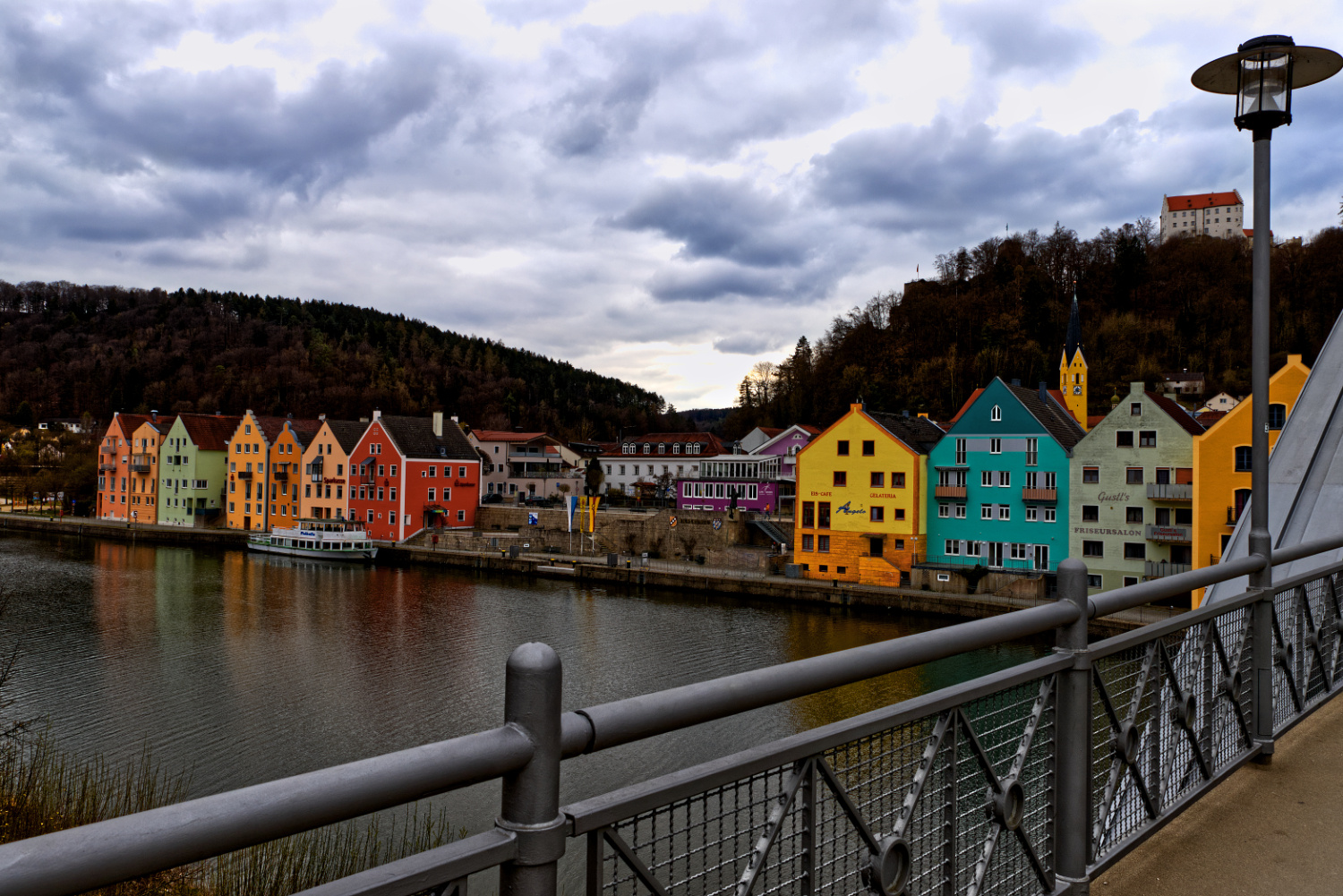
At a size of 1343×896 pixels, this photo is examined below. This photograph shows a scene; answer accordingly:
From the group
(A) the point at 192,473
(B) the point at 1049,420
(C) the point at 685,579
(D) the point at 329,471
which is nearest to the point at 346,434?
(D) the point at 329,471

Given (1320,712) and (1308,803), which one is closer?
(1308,803)

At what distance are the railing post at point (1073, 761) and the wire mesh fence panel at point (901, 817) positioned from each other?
0.04 m

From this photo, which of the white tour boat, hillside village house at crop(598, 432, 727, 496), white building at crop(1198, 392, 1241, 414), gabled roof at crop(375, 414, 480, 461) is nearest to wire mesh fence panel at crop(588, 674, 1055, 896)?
the white tour boat

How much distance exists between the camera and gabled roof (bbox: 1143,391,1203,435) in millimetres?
29312

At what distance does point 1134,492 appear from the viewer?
98.4 feet

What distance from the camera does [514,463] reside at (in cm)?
6650

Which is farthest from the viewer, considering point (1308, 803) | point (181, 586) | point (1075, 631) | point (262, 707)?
point (181, 586)

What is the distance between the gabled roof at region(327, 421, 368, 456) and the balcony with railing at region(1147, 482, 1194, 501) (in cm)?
4043

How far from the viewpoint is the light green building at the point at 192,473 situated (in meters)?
58.8

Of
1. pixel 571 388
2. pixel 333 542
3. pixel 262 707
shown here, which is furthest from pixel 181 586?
pixel 571 388

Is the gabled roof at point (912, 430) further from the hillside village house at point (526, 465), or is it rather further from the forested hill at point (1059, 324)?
the hillside village house at point (526, 465)

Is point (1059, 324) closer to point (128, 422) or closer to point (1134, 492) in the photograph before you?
point (1134, 492)

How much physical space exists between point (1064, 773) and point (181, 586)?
40.7 meters

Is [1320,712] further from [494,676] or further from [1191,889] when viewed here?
[494,676]
